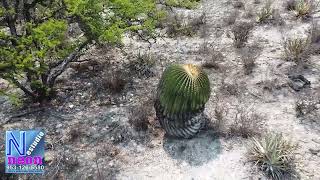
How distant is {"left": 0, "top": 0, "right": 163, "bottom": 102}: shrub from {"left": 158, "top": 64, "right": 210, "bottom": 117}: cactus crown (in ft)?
3.91

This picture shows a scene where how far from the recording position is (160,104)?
5.88 meters

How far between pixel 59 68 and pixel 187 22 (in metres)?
3.67

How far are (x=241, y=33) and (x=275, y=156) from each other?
3.72 m

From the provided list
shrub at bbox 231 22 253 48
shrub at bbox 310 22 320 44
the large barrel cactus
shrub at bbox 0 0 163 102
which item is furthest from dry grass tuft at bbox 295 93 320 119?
shrub at bbox 0 0 163 102

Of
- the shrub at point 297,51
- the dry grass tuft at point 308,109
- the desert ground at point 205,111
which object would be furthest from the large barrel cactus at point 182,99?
the shrub at point 297,51

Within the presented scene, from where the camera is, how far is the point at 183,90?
18.2 ft

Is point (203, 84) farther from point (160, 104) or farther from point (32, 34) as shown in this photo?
point (32, 34)

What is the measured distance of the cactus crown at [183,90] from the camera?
5578mm

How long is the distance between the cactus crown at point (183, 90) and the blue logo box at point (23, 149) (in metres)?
1.87

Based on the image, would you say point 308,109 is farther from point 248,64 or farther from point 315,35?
point 315,35

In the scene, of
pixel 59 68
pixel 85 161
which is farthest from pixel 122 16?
pixel 85 161

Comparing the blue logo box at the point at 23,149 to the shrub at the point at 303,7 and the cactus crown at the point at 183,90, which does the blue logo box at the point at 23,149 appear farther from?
the shrub at the point at 303,7

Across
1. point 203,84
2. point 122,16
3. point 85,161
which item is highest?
point 122,16

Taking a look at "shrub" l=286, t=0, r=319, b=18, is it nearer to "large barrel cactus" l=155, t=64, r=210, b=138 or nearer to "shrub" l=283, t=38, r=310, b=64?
"shrub" l=283, t=38, r=310, b=64
